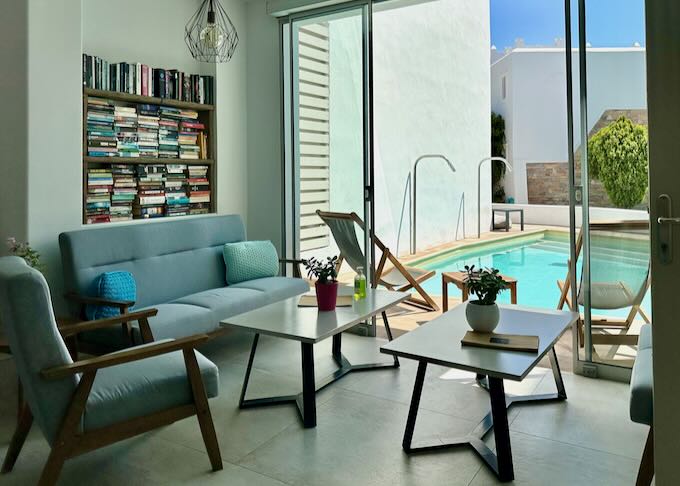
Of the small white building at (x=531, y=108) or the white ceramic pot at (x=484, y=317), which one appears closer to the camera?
the white ceramic pot at (x=484, y=317)

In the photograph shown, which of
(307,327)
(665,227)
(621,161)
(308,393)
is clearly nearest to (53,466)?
(308,393)

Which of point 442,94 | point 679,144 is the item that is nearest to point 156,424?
point 679,144

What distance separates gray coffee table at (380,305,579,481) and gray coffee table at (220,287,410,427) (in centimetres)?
40

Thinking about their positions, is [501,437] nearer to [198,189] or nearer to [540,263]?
[198,189]

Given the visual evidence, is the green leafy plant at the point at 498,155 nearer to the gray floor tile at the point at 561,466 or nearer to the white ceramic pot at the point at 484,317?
the white ceramic pot at the point at 484,317

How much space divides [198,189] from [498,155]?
33.6ft

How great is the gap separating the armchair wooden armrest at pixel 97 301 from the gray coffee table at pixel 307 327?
2.05 feet

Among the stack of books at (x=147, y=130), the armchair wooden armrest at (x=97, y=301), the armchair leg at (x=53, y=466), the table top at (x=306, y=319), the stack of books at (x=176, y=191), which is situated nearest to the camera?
the armchair leg at (x=53, y=466)

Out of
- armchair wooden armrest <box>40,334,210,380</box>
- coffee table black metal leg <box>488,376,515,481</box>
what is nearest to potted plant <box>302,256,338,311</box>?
armchair wooden armrest <box>40,334,210,380</box>

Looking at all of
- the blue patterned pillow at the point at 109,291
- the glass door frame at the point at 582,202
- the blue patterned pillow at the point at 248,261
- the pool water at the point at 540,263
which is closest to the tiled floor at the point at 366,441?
the glass door frame at the point at 582,202

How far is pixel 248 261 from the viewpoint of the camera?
4.54 metres

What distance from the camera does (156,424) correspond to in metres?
2.26

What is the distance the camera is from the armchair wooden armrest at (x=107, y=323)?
2634 millimetres

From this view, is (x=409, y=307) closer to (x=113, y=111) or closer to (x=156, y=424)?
(x=113, y=111)
